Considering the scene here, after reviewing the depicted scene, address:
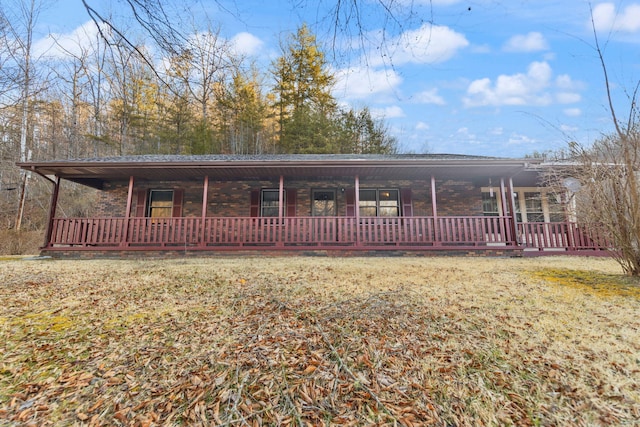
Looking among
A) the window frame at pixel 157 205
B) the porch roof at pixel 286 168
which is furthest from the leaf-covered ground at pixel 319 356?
the window frame at pixel 157 205

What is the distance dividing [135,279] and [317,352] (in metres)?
3.63

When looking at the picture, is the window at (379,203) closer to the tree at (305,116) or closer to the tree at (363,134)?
the tree at (305,116)

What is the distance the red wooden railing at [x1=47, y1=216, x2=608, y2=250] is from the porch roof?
149cm

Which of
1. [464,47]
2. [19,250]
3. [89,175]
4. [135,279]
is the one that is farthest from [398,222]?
[19,250]

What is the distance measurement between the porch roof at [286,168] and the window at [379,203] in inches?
28.1

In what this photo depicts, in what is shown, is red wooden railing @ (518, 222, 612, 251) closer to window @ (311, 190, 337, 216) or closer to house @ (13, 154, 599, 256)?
house @ (13, 154, 599, 256)

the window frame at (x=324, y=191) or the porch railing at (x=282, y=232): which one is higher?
the window frame at (x=324, y=191)

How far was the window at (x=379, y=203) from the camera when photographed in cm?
999

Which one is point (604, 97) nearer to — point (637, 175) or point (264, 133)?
point (637, 175)

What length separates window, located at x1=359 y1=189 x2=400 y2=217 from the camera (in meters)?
9.99

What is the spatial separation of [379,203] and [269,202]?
3.87 meters

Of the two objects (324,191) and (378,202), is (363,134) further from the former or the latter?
(324,191)

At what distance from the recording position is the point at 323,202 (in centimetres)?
1007

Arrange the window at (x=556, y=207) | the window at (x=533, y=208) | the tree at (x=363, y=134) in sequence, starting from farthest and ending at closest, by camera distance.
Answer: the tree at (x=363, y=134), the window at (x=533, y=208), the window at (x=556, y=207)
